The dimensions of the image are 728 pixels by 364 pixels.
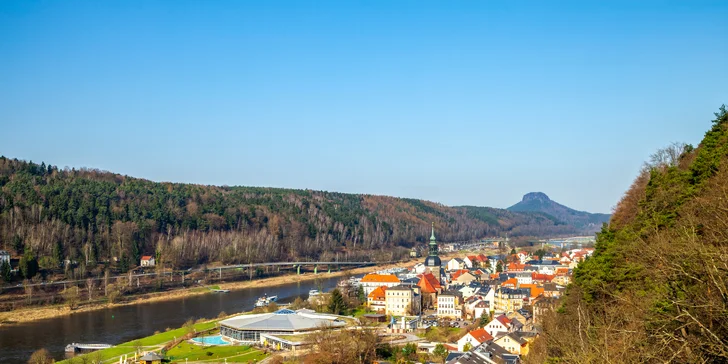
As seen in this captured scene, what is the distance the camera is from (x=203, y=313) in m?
34.8

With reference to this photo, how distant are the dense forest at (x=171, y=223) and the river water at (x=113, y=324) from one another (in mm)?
9922

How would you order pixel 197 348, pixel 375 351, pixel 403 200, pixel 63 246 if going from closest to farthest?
1. pixel 375 351
2. pixel 197 348
3. pixel 63 246
4. pixel 403 200

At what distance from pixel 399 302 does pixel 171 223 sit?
34.1 metres

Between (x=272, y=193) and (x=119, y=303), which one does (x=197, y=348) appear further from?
(x=272, y=193)

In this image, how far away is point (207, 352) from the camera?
2308 cm

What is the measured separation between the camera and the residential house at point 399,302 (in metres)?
32.6

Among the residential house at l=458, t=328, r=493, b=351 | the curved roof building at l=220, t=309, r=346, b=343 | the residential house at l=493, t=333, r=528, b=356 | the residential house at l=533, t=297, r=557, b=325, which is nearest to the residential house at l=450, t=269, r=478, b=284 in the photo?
the residential house at l=533, t=297, r=557, b=325

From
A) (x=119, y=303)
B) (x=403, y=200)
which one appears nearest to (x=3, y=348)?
(x=119, y=303)

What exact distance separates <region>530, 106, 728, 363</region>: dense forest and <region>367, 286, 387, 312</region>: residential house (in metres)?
15.4

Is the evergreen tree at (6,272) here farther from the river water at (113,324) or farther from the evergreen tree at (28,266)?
the river water at (113,324)

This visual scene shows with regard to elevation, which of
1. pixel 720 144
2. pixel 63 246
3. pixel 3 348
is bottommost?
pixel 3 348

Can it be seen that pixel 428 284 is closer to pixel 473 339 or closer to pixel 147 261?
pixel 473 339

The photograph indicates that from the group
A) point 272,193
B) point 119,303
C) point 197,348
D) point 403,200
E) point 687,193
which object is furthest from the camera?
point 403,200

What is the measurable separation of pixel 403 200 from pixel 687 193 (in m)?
111
